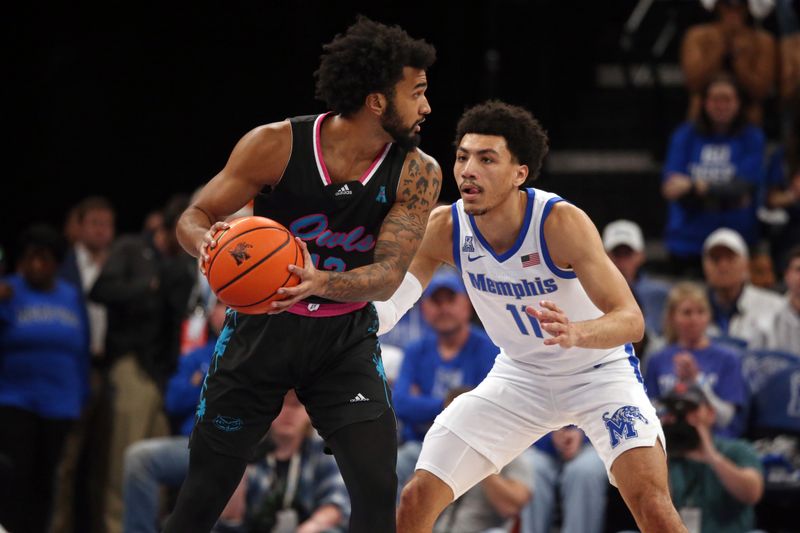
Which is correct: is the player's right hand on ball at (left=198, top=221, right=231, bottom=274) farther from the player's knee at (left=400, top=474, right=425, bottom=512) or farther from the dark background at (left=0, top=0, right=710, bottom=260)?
the dark background at (left=0, top=0, right=710, bottom=260)

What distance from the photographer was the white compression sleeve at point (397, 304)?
16.6 feet

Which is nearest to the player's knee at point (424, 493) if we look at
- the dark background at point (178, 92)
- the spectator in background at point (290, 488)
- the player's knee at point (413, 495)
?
the player's knee at point (413, 495)

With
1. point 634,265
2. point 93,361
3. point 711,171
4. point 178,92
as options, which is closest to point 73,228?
point 93,361

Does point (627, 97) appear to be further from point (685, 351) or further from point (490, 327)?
point (490, 327)

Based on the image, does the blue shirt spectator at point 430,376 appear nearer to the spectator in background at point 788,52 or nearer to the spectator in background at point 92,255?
the spectator in background at point 92,255

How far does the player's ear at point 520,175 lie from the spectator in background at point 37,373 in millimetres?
4225

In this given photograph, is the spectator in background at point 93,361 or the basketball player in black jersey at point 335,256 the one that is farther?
the spectator in background at point 93,361

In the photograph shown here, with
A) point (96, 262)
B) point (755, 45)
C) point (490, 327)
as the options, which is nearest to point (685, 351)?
point (490, 327)

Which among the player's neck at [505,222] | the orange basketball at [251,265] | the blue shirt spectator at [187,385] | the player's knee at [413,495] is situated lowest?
the player's knee at [413,495]

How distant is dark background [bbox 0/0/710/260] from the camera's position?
33.7 ft

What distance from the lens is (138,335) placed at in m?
8.59

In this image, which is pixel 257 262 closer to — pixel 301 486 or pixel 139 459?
pixel 301 486

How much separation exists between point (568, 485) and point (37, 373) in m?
3.63

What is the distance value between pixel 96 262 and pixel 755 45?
5246 mm
